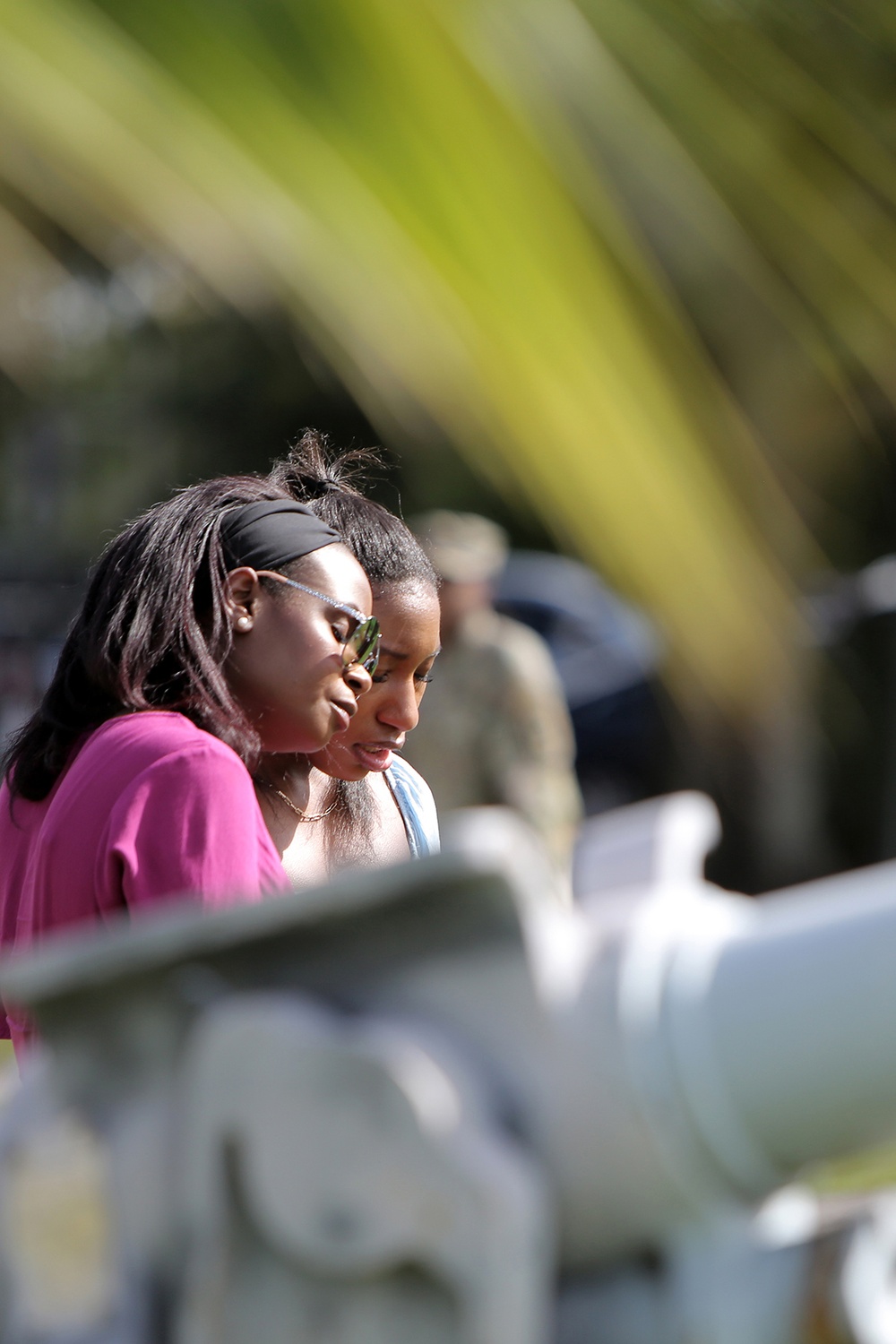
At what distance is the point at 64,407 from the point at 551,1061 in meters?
6.55

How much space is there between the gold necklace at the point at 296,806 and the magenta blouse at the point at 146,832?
0.43m

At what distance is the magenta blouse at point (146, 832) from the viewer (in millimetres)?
1524

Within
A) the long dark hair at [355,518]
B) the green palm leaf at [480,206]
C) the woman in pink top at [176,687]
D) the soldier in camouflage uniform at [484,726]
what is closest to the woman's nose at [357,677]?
the woman in pink top at [176,687]

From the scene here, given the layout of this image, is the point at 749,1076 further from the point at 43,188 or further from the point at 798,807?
the point at 798,807

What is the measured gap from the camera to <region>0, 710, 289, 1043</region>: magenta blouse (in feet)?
5.00

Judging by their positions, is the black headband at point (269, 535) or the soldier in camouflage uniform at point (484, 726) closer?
the black headband at point (269, 535)

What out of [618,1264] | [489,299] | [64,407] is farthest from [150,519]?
[64,407]

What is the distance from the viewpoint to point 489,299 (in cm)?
100

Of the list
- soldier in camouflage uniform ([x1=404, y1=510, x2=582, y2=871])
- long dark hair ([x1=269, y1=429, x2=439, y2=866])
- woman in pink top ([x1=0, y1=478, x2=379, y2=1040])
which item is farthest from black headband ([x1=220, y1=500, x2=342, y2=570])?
soldier in camouflage uniform ([x1=404, y1=510, x2=582, y2=871])

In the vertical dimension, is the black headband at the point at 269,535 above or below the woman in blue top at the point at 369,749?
above

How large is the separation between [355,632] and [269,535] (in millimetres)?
177

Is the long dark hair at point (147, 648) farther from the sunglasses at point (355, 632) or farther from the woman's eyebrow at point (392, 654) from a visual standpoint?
the woman's eyebrow at point (392, 654)

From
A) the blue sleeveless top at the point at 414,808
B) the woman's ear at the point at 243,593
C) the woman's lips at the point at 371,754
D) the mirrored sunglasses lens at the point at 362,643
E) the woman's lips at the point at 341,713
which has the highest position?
the woman's ear at the point at 243,593

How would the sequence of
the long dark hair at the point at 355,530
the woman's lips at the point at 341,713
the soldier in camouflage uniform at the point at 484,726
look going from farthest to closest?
the soldier in camouflage uniform at the point at 484,726
the long dark hair at the point at 355,530
the woman's lips at the point at 341,713
